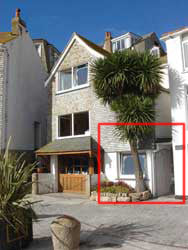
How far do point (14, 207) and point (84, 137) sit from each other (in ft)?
35.9

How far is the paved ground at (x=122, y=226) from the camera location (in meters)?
6.98

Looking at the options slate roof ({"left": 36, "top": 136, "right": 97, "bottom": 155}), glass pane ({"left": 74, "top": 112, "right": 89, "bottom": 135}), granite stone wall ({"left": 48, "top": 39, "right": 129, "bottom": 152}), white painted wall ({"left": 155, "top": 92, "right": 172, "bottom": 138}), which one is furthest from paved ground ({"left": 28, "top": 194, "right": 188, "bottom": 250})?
glass pane ({"left": 74, "top": 112, "right": 89, "bottom": 135})

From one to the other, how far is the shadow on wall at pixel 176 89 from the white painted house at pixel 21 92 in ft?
35.7

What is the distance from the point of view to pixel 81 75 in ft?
60.8

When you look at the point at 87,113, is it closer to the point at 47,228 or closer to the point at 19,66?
the point at 19,66

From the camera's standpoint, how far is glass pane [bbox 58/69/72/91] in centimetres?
1902

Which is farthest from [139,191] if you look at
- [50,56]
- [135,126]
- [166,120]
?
[50,56]

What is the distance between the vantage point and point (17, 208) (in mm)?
6699

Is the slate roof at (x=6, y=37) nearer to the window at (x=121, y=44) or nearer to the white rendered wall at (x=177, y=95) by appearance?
the white rendered wall at (x=177, y=95)

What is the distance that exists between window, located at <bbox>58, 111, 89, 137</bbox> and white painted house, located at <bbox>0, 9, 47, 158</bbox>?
10.6 feet

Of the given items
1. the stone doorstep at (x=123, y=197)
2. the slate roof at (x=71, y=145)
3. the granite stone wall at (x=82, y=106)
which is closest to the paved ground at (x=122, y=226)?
the stone doorstep at (x=123, y=197)

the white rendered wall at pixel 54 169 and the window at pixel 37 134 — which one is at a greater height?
the window at pixel 37 134

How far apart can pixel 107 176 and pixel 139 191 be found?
2805mm

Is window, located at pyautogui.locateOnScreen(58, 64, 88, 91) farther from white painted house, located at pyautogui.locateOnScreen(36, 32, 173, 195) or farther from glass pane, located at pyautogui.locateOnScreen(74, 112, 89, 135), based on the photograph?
glass pane, located at pyautogui.locateOnScreen(74, 112, 89, 135)
